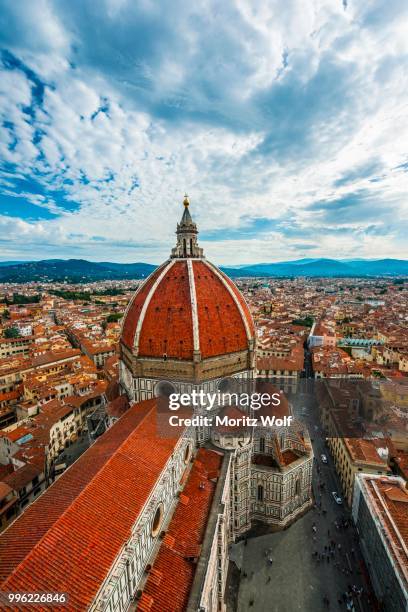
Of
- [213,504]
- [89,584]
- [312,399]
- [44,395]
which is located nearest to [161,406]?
[213,504]

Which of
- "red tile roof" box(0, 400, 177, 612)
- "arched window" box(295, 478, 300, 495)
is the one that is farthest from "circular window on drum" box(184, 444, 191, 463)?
"arched window" box(295, 478, 300, 495)

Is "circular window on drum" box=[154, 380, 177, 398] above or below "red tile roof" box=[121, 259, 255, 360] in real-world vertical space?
below

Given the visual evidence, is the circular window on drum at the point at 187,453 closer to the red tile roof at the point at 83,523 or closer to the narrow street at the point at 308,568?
the red tile roof at the point at 83,523

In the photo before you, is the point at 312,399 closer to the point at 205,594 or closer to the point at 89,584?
the point at 205,594

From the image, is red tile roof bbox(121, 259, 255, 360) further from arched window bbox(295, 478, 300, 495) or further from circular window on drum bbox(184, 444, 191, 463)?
arched window bbox(295, 478, 300, 495)

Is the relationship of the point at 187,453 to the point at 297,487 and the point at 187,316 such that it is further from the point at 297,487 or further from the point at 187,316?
the point at 297,487

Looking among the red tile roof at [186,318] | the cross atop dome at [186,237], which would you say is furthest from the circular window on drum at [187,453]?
the cross atop dome at [186,237]

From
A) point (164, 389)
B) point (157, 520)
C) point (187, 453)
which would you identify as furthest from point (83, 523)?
point (164, 389)

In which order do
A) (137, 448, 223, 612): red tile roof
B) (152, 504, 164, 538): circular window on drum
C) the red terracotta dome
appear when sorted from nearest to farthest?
1. (137, 448, 223, 612): red tile roof
2. (152, 504, 164, 538): circular window on drum
3. the red terracotta dome
